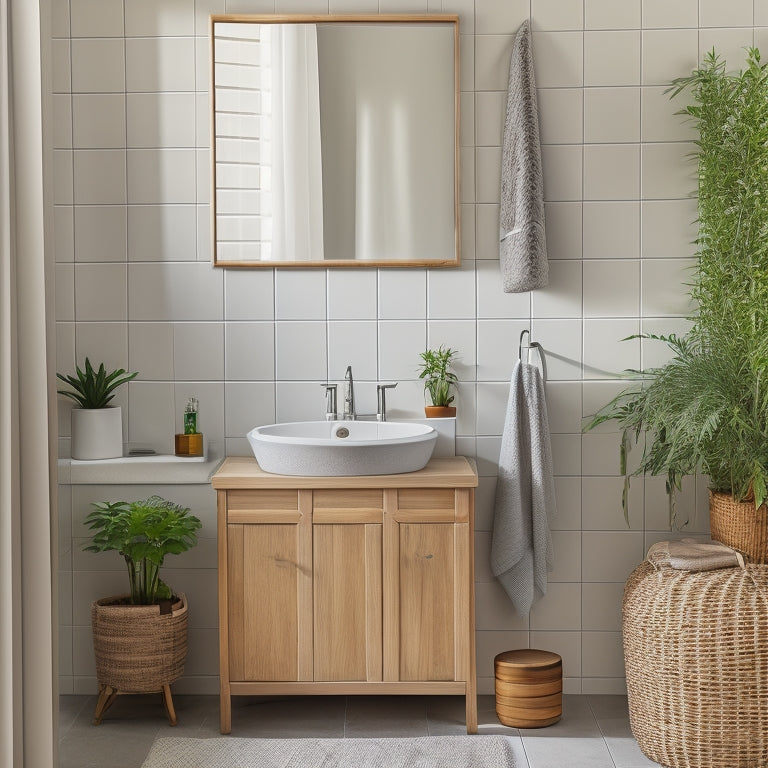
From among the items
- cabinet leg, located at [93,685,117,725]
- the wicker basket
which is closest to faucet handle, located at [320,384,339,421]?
cabinet leg, located at [93,685,117,725]

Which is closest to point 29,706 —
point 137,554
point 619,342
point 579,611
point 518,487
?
point 137,554

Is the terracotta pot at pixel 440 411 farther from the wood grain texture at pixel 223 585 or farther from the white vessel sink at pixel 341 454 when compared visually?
the wood grain texture at pixel 223 585

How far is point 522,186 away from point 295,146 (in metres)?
0.72

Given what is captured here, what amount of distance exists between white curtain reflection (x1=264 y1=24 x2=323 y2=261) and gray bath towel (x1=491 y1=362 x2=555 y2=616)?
0.78 m

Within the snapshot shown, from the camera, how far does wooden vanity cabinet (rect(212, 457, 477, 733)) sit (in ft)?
8.25

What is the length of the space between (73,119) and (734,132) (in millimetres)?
2000

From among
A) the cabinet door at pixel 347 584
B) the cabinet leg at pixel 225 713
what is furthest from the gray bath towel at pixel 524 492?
the cabinet leg at pixel 225 713

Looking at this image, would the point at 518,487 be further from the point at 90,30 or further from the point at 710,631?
the point at 90,30

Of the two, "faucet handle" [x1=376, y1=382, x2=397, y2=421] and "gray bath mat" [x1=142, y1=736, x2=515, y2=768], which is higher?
"faucet handle" [x1=376, y1=382, x2=397, y2=421]

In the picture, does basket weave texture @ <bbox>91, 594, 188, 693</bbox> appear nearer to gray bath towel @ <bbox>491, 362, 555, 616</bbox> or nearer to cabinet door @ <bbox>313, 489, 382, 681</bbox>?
cabinet door @ <bbox>313, 489, 382, 681</bbox>

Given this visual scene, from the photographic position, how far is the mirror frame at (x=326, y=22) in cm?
278

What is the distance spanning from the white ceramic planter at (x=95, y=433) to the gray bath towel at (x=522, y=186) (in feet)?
4.20

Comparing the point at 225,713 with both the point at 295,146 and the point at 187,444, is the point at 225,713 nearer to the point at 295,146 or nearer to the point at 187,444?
the point at 187,444

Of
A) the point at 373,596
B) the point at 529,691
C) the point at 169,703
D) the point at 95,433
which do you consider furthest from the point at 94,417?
the point at 529,691
